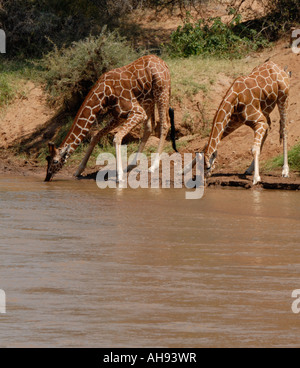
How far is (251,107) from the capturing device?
12945 millimetres

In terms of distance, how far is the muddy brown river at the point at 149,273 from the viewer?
478 centimetres

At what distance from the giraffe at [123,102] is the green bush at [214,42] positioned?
478 centimetres

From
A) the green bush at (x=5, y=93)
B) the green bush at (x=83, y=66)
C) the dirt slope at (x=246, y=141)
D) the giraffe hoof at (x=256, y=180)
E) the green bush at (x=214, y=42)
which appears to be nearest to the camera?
the giraffe hoof at (x=256, y=180)

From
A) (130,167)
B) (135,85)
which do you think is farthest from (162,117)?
(130,167)

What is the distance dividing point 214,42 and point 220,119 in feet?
23.1

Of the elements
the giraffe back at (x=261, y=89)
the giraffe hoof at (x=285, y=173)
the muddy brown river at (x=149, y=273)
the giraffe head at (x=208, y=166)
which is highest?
the giraffe back at (x=261, y=89)

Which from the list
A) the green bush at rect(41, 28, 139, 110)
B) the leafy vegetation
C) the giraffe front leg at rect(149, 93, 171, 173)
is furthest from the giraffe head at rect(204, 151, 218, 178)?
the green bush at rect(41, 28, 139, 110)

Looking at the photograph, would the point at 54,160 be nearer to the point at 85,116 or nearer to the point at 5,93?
the point at 85,116

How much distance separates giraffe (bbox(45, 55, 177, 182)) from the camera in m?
13.9

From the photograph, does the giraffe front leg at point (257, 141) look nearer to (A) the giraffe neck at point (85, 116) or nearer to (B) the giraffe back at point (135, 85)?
(B) the giraffe back at point (135, 85)

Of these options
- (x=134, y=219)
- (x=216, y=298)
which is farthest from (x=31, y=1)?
(x=216, y=298)

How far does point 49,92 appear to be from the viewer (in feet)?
59.3

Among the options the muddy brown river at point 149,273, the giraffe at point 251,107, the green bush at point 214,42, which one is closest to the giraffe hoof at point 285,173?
the giraffe at point 251,107
